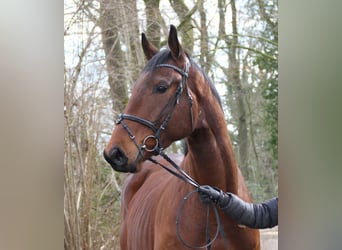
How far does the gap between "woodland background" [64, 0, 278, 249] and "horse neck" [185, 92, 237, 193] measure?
1139 millimetres

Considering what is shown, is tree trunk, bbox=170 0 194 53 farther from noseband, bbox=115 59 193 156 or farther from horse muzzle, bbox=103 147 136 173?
horse muzzle, bbox=103 147 136 173

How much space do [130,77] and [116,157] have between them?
56.8 inches

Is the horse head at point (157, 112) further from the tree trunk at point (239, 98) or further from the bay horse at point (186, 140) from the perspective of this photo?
the tree trunk at point (239, 98)

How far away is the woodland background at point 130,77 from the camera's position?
8.14ft

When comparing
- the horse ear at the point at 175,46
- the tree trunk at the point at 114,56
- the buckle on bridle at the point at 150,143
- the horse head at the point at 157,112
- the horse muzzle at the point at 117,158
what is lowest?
the horse muzzle at the point at 117,158

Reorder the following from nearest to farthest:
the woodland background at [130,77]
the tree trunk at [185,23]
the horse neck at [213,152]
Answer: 1. the horse neck at [213,152]
2. the woodland background at [130,77]
3. the tree trunk at [185,23]

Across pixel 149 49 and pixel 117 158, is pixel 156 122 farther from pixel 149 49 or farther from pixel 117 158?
pixel 149 49

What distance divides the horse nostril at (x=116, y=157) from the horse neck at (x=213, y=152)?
9.2 inches

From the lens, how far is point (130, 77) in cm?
267

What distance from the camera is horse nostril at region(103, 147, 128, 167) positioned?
1269mm

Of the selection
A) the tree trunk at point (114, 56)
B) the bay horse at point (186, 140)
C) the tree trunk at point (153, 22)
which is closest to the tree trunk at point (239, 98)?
the tree trunk at point (153, 22)
